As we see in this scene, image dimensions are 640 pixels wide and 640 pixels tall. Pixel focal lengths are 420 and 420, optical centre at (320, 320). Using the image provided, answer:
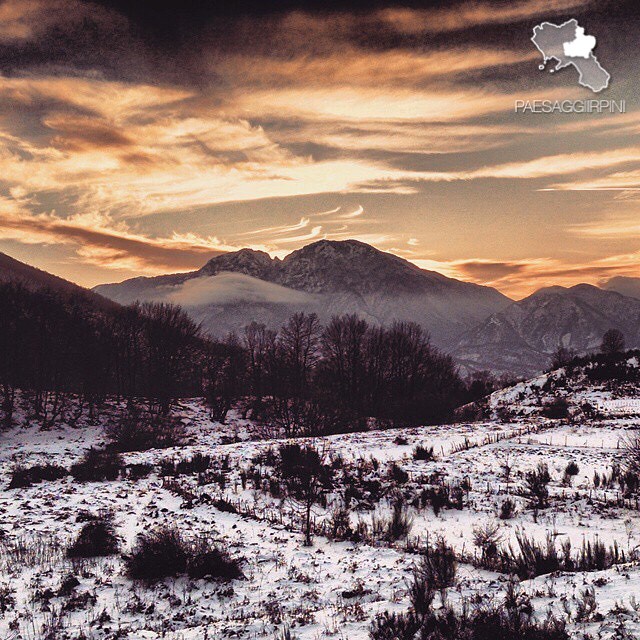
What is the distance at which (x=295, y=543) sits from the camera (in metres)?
9.05

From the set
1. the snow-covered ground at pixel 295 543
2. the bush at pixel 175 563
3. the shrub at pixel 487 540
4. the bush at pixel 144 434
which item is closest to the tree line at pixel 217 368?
the bush at pixel 144 434

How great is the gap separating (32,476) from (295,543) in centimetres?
1153

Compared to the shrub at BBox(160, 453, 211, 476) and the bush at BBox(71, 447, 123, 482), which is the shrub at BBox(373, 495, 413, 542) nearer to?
the shrub at BBox(160, 453, 211, 476)

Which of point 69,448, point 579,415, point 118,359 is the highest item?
point 118,359

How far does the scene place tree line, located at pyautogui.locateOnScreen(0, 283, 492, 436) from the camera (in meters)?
35.1

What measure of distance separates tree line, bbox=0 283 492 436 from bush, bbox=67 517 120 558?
22832 millimetres

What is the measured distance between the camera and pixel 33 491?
13.3 meters

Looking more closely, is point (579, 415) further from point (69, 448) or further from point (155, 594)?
point (69, 448)

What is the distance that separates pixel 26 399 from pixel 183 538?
35067 millimetres

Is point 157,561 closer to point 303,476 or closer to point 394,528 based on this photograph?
point 394,528

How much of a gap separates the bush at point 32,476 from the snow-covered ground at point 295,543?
0.50 meters

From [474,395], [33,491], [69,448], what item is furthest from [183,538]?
[474,395]

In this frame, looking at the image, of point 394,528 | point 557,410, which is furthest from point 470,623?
point 557,410

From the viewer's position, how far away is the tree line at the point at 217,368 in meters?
35.1
